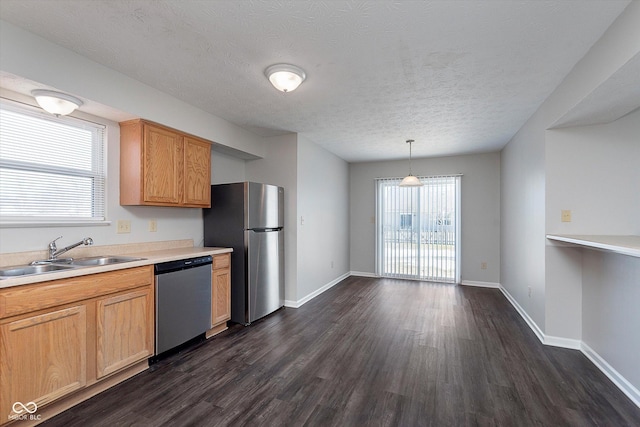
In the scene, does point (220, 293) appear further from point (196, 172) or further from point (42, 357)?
point (42, 357)

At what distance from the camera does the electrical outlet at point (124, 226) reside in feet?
9.05

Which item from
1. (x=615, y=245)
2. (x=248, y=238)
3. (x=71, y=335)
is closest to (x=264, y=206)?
(x=248, y=238)

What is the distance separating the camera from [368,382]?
7.34 feet

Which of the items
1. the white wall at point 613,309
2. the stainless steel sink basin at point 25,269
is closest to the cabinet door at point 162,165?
the stainless steel sink basin at point 25,269

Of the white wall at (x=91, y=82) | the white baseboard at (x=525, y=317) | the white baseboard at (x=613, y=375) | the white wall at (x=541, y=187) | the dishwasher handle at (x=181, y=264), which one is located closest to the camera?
the white wall at (x=541, y=187)

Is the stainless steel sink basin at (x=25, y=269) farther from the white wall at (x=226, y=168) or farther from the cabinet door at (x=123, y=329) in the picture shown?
the white wall at (x=226, y=168)

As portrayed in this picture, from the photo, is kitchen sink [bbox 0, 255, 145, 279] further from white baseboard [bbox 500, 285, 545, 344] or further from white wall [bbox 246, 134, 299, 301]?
white baseboard [bbox 500, 285, 545, 344]

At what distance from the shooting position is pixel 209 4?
1635 mm

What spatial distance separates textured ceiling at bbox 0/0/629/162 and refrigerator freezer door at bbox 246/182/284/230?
912 mm

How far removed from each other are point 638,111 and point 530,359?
2341 millimetres

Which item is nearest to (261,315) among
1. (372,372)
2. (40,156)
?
(372,372)

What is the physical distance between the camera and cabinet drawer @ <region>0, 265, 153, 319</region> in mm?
1629

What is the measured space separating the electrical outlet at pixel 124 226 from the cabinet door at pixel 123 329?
76cm

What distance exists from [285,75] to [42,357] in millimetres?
2473
